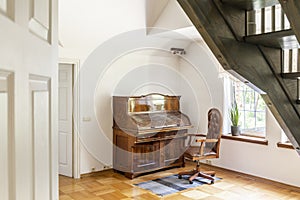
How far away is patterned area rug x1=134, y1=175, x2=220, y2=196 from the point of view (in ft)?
13.9

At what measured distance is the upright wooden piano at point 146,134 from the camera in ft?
16.0

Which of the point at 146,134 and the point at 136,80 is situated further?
the point at 136,80

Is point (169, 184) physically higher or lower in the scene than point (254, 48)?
lower

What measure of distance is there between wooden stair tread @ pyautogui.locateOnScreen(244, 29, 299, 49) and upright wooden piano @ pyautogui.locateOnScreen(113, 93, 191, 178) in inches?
134

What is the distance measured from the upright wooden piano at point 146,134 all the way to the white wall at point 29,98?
3755 millimetres

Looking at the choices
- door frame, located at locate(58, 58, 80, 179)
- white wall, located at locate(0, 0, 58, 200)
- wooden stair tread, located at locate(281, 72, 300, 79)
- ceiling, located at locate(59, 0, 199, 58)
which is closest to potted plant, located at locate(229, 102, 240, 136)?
ceiling, located at locate(59, 0, 199, 58)

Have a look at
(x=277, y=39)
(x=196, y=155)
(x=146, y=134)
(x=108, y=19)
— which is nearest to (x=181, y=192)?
(x=196, y=155)

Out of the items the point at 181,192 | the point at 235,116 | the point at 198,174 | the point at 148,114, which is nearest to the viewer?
the point at 181,192

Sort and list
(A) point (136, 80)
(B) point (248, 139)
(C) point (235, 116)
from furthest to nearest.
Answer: (A) point (136, 80)
(C) point (235, 116)
(B) point (248, 139)

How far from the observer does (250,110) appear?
17.1 feet

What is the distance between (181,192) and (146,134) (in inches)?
46.2

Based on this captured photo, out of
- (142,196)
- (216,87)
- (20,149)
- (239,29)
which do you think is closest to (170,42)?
(216,87)

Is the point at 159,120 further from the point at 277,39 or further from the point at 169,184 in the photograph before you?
the point at 277,39

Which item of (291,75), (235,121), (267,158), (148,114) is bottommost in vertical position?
(267,158)
